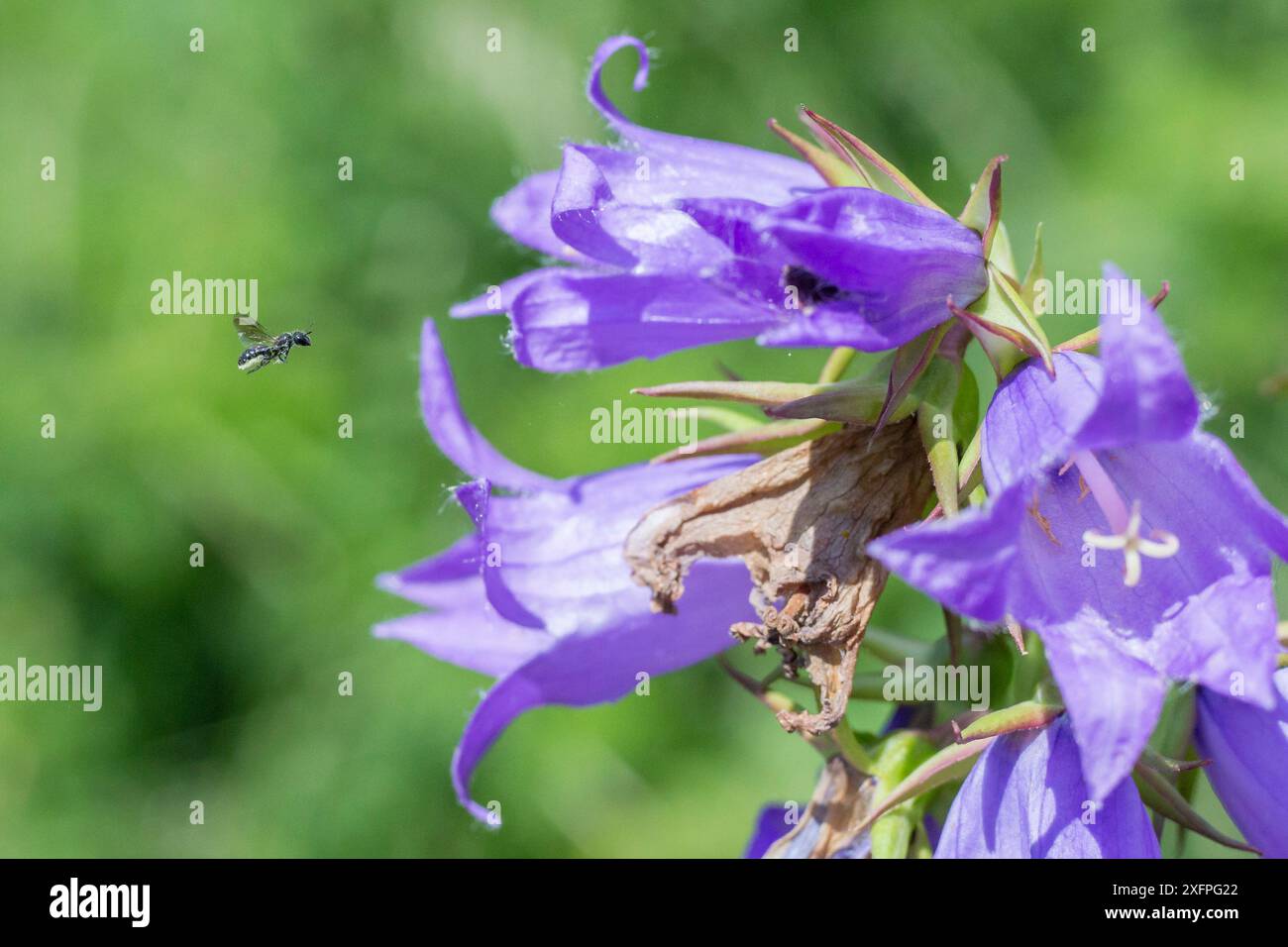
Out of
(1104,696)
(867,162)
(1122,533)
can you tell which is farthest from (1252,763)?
(867,162)

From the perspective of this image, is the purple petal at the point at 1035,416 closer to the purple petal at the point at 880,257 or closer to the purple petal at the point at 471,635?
the purple petal at the point at 880,257

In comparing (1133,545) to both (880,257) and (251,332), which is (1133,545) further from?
(251,332)

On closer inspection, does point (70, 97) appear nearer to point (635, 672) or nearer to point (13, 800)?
point (13, 800)

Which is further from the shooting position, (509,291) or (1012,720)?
(509,291)

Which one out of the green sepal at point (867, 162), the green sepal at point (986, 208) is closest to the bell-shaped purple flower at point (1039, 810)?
the green sepal at point (986, 208)

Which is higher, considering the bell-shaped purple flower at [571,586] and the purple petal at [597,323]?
the purple petal at [597,323]

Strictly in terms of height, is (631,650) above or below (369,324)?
below

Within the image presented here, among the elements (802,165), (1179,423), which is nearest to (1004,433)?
(1179,423)
